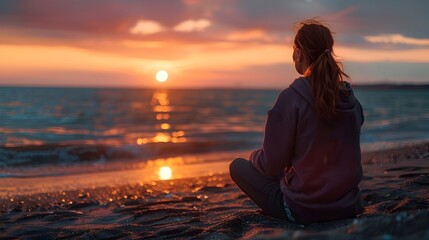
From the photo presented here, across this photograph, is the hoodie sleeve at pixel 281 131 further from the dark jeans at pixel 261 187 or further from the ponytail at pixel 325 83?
the dark jeans at pixel 261 187

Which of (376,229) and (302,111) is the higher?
(302,111)

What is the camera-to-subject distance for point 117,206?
568 centimetres

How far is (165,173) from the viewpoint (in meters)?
9.50

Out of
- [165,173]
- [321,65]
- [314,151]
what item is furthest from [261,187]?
[165,173]

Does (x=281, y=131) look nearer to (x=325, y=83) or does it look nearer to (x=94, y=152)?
(x=325, y=83)

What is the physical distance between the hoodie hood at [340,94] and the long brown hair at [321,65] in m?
0.04

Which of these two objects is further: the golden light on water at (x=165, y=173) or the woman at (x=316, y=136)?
the golden light on water at (x=165, y=173)

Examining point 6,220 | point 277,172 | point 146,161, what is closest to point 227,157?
point 146,161

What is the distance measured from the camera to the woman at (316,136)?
3.45 meters

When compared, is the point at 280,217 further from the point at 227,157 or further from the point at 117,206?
the point at 227,157

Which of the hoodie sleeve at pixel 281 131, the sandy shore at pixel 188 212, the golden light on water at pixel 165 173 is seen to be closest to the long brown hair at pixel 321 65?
the hoodie sleeve at pixel 281 131

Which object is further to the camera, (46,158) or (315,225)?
A: (46,158)

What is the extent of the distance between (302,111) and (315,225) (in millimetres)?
831

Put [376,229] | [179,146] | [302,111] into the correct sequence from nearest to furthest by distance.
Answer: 1. [376,229]
2. [302,111]
3. [179,146]
